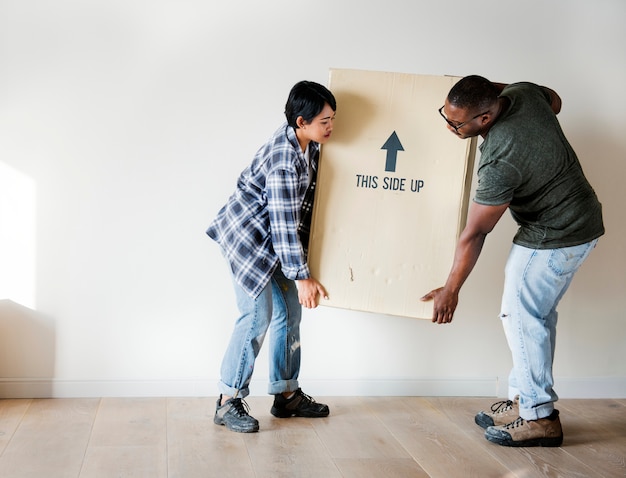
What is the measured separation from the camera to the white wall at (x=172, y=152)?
285 cm

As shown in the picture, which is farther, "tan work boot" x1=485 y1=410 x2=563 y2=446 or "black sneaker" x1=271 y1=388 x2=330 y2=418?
"black sneaker" x1=271 y1=388 x2=330 y2=418

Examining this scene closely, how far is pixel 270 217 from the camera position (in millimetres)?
2527

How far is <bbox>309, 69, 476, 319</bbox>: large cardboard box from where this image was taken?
8.13 feet

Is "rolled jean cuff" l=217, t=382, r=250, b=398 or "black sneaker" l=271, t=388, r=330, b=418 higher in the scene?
"rolled jean cuff" l=217, t=382, r=250, b=398

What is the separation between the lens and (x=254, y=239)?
261 centimetres

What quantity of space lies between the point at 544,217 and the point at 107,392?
1.71 metres

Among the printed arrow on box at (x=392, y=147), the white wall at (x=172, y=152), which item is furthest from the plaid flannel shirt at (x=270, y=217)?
the white wall at (x=172, y=152)

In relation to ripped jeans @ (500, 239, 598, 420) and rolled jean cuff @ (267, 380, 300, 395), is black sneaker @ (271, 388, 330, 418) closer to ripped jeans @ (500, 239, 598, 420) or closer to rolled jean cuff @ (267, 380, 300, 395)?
rolled jean cuff @ (267, 380, 300, 395)

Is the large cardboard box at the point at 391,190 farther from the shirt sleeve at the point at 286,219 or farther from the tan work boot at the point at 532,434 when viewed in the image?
the tan work boot at the point at 532,434

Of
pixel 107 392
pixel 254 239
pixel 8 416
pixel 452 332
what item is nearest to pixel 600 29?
pixel 452 332

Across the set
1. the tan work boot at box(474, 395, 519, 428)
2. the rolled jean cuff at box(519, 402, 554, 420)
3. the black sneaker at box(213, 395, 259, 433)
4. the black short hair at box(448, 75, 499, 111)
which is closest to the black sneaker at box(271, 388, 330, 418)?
the black sneaker at box(213, 395, 259, 433)

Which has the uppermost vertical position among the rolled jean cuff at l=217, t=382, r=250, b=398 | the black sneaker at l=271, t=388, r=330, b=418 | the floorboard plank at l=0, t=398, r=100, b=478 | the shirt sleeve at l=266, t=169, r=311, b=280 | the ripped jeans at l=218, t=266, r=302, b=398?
the shirt sleeve at l=266, t=169, r=311, b=280

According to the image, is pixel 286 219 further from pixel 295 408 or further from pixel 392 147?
pixel 295 408

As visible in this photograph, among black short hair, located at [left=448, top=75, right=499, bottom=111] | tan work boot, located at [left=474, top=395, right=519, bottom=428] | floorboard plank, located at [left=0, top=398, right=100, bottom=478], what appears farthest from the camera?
tan work boot, located at [left=474, top=395, right=519, bottom=428]
